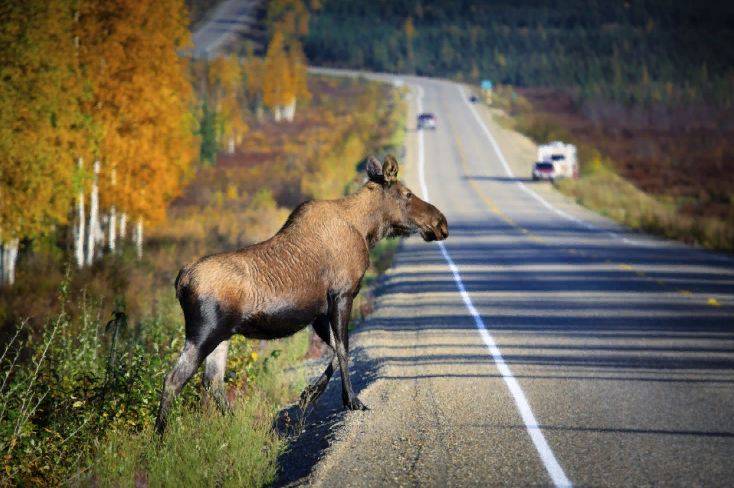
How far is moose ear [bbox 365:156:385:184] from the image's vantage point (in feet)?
30.8

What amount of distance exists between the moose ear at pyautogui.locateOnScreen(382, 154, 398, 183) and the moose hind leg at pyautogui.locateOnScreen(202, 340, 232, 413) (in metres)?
2.12

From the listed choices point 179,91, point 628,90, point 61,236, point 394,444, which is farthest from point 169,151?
point 628,90

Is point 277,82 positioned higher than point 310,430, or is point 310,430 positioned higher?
point 277,82

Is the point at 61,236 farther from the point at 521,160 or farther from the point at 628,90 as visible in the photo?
the point at 628,90

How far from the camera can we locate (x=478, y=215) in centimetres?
4375

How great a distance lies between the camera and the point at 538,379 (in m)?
11.2

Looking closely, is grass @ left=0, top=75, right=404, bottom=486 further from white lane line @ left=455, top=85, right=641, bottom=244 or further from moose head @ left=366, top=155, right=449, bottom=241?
white lane line @ left=455, top=85, right=641, bottom=244

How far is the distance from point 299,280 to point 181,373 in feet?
4.33

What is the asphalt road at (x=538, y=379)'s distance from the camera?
303 inches

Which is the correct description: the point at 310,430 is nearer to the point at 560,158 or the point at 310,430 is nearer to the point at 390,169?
the point at 390,169

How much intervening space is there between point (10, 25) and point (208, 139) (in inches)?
2450

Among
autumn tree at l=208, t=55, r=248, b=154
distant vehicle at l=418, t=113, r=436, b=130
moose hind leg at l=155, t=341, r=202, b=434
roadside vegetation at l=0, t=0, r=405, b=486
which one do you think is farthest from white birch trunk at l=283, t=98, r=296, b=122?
moose hind leg at l=155, t=341, r=202, b=434

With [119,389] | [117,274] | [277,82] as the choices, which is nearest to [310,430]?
[119,389]

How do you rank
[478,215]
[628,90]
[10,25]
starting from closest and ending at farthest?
[10,25]
[478,215]
[628,90]
